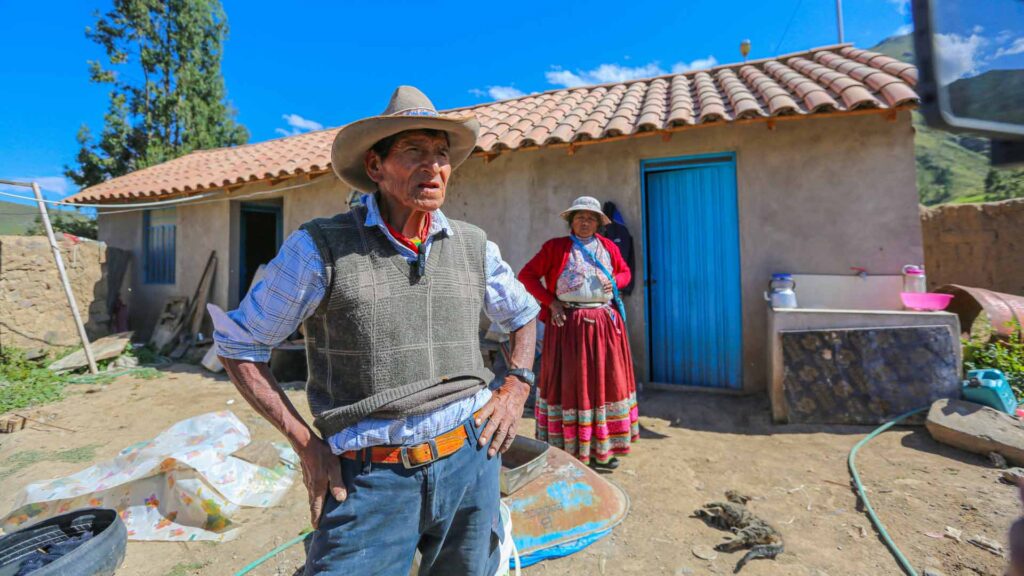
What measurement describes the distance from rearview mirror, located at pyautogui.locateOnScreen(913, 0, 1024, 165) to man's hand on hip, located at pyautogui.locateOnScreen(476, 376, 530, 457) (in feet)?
3.70

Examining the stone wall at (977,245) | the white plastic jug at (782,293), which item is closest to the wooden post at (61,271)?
the white plastic jug at (782,293)

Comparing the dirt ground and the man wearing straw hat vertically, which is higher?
the man wearing straw hat

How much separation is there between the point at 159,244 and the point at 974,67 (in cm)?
1192

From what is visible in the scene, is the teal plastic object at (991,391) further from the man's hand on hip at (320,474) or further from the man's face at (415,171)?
the man's hand on hip at (320,474)

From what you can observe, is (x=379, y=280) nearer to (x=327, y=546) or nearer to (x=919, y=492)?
(x=327, y=546)

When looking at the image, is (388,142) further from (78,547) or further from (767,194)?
(767,194)

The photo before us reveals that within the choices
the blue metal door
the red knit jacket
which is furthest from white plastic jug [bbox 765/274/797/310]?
the red knit jacket

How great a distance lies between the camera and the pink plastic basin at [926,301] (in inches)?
156

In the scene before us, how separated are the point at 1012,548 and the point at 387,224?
1.36m

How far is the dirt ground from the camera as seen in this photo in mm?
2430

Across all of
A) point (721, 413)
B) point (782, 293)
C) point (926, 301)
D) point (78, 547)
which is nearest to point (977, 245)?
point (926, 301)

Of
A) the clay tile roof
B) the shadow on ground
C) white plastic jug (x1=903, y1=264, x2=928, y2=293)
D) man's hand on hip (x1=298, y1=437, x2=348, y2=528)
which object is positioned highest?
the clay tile roof

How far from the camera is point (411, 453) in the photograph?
120 cm

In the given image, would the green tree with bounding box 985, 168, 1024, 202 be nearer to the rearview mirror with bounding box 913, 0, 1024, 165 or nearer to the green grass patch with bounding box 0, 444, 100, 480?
the rearview mirror with bounding box 913, 0, 1024, 165
